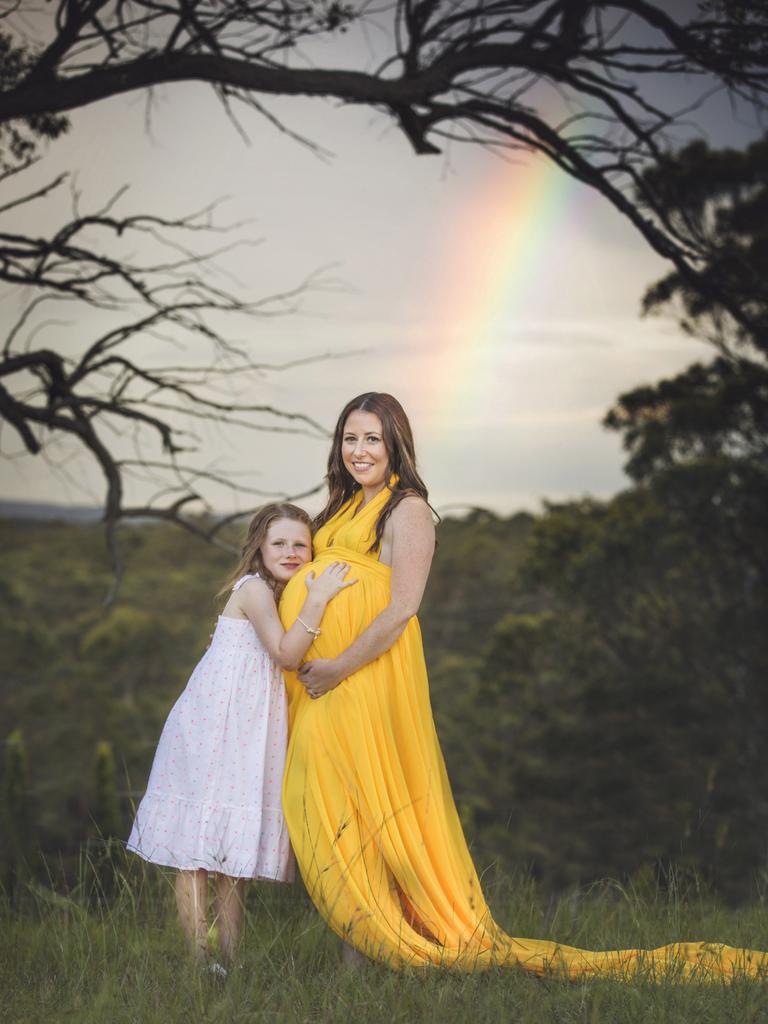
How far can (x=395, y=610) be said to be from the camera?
10.5 ft

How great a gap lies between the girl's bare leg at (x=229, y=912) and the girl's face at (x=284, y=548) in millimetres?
841

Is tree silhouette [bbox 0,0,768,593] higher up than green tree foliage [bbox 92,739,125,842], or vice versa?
tree silhouette [bbox 0,0,768,593]

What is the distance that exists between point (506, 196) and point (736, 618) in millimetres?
5395

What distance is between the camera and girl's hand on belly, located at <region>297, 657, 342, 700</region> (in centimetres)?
322

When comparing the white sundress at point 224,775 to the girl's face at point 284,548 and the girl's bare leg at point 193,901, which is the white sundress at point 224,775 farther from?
the girl's face at point 284,548

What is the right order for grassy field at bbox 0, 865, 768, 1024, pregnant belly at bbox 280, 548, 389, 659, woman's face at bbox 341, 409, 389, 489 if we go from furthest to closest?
woman's face at bbox 341, 409, 389, 489 < pregnant belly at bbox 280, 548, 389, 659 < grassy field at bbox 0, 865, 768, 1024

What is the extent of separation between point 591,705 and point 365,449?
12258mm

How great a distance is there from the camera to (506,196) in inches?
513

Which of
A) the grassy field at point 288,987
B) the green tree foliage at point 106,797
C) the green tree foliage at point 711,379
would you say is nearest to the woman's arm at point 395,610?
the grassy field at point 288,987

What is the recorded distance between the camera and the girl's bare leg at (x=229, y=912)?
317 centimetres

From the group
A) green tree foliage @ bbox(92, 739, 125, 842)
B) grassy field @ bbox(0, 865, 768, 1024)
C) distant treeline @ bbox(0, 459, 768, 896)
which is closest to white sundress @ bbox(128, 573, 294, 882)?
grassy field @ bbox(0, 865, 768, 1024)

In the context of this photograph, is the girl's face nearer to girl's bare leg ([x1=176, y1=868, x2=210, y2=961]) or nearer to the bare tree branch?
girl's bare leg ([x1=176, y1=868, x2=210, y2=961])

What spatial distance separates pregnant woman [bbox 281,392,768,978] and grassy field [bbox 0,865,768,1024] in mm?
132

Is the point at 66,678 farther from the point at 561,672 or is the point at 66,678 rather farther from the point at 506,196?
the point at 506,196
